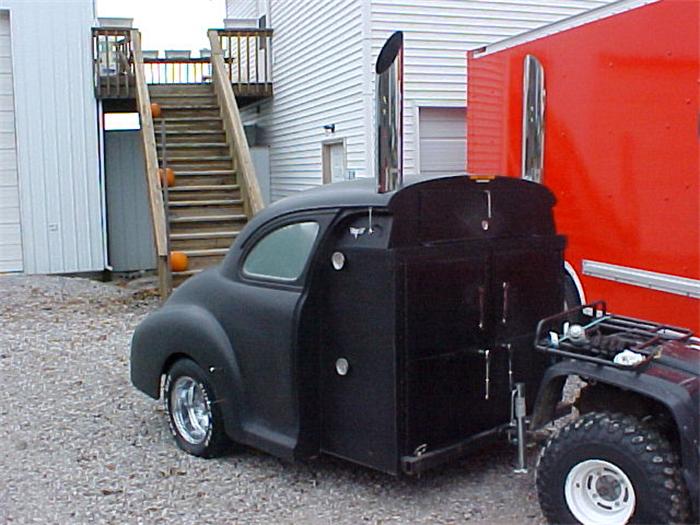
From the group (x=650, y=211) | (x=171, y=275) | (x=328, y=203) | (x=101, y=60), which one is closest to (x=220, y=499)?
(x=328, y=203)

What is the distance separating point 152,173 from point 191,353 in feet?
20.8

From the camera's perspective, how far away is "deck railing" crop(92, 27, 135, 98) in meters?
13.3

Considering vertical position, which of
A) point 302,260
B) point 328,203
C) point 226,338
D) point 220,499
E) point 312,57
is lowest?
point 220,499

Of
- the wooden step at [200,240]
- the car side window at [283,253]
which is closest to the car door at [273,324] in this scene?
the car side window at [283,253]

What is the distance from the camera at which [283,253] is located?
4.50m

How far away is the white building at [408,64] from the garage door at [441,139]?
14 mm

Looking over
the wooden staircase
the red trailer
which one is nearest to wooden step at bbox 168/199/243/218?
the wooden staircase

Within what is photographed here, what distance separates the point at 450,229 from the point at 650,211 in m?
2.10

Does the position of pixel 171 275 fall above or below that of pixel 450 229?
below

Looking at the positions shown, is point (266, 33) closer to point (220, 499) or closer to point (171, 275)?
point (171, 275)

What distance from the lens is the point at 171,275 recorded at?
9.80 m

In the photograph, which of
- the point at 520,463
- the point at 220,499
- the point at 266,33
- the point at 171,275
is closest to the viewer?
the point at 520,463

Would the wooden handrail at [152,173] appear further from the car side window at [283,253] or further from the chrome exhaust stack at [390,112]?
the chrome exhaust stack at [390,112]

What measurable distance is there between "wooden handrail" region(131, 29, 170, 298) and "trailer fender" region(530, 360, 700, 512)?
261 inches
